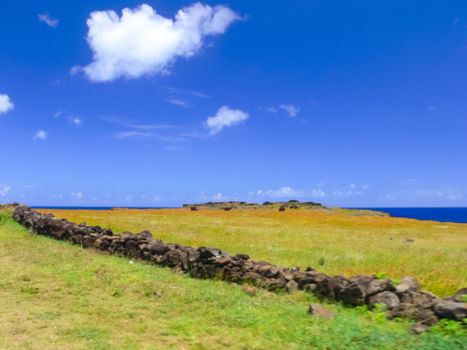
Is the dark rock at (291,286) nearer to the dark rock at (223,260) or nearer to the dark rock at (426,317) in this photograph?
the dark rock at (223,260)

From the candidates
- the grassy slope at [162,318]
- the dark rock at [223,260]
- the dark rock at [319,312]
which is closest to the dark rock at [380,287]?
the grassy slope at [162,318]

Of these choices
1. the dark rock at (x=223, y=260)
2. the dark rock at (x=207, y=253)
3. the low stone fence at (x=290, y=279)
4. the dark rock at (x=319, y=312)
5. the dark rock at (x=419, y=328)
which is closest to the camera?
the dark rock at (x=419, y=328)

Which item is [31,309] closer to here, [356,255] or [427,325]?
[427,325]

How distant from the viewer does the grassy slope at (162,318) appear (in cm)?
834

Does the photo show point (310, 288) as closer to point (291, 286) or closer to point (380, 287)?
point (291, 286)

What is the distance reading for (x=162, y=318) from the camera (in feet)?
32.9

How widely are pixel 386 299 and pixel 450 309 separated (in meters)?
1.63

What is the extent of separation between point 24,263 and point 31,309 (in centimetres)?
673

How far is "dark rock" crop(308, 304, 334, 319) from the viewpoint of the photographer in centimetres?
998

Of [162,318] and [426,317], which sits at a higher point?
[426,317]

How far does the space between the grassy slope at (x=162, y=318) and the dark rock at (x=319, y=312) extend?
0.18 m

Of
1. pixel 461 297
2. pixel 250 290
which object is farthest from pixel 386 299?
pixel 250 290

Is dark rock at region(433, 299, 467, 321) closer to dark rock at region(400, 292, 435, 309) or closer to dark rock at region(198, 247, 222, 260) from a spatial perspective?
dark rock at region(400, 292, 435, 309)

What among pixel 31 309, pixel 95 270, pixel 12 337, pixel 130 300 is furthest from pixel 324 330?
pixel 95 270
